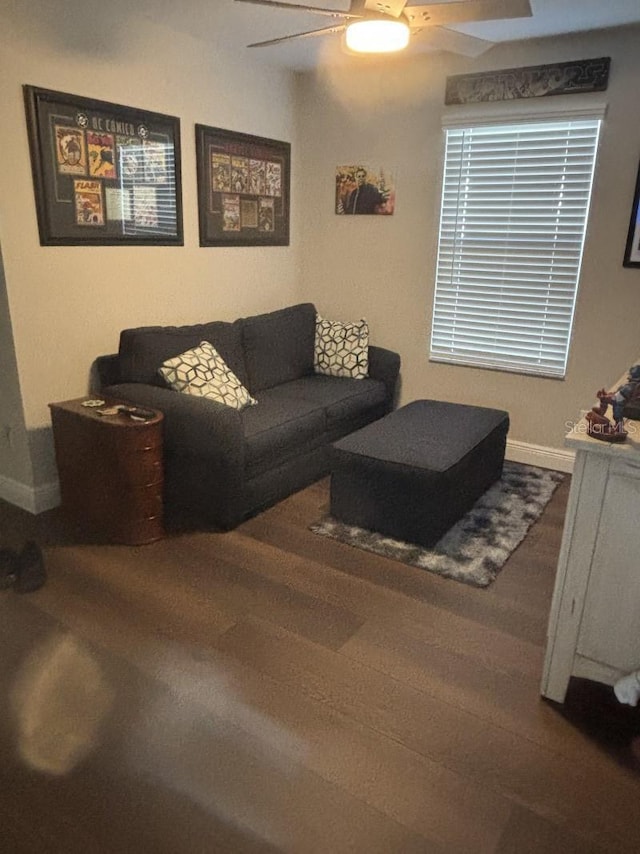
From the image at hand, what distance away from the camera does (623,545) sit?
1.82 meters

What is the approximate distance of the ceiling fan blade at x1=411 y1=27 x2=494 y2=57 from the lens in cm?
267

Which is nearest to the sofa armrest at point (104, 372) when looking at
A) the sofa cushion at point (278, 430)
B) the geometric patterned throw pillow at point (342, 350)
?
the sofa cushion at point (278, 430)

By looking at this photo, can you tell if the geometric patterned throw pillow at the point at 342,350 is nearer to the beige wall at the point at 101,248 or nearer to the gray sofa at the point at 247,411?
the gray sofa at the point at 247,411

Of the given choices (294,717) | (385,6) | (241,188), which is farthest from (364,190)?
(294,717)

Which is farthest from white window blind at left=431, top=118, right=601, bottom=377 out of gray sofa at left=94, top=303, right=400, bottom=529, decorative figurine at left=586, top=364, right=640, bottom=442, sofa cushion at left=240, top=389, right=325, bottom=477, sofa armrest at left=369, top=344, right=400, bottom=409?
decorative figurine at left=586, top=364, right=640, bottom=442

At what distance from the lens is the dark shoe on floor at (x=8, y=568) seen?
2.62 metres

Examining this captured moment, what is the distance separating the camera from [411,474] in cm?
289

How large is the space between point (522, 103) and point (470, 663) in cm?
318

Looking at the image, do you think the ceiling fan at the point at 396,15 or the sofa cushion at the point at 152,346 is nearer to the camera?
the ceiling fan at the point at 396,15

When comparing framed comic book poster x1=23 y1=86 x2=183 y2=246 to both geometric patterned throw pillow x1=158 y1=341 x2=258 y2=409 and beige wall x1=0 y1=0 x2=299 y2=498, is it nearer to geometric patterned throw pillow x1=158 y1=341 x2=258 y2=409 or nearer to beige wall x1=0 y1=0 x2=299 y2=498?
beige wall x1=0 y1=0 x2=299 y2=498

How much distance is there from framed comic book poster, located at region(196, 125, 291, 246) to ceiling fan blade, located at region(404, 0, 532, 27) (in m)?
1.86

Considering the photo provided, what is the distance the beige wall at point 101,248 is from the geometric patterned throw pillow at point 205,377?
440 mm

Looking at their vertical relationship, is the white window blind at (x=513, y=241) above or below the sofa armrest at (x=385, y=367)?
above

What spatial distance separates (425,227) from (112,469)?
2623mm
